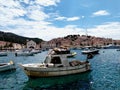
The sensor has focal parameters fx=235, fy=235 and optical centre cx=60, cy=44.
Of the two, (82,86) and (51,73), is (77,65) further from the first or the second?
(82,86)

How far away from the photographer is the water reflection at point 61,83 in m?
29.3

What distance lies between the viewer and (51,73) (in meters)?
35.2

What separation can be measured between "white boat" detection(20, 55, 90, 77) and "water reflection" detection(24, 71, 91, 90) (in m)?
0.77

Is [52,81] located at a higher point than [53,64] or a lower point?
lower

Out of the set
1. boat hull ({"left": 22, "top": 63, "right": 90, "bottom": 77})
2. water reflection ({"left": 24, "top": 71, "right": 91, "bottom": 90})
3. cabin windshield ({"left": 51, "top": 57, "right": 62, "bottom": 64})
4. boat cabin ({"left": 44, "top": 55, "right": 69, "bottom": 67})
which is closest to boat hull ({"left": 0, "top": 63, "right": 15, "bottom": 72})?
boat hull ({"left": 22, "top": 63, "right": 90, "bottom": 77})

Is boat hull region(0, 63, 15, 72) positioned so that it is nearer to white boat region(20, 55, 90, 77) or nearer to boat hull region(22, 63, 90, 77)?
white boat region(20, 55, 90, 77)

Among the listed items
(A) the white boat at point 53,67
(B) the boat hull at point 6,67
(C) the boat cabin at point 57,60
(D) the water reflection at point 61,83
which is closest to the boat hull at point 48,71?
(A) the white boat at point 53,67

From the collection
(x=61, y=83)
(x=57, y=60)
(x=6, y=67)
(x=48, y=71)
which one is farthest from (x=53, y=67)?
(x=6, y=67)

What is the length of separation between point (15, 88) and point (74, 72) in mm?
11218

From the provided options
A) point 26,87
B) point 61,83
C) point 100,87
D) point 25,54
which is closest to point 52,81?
point 61,83

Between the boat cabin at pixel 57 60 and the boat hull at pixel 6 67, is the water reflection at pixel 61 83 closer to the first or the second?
the boat cabin at pixel 57 60

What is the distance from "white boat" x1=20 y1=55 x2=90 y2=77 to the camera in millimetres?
34719

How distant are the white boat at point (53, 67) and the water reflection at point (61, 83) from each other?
0.77 m

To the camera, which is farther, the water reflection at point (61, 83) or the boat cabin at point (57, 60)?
the boat cabin at point (57, 60)
